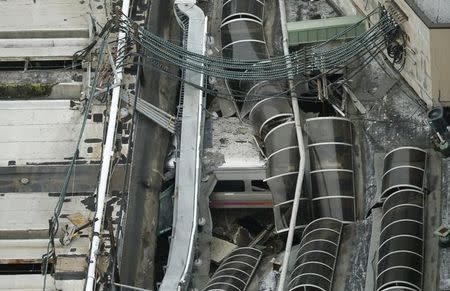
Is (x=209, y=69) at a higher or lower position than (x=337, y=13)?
lower

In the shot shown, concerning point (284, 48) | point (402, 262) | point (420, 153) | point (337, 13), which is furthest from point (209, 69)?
point (402, 262)

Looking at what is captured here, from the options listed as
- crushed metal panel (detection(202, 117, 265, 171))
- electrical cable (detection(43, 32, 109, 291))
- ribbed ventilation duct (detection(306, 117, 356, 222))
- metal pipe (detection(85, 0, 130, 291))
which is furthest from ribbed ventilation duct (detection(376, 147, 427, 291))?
electrical cable (detection(43, 32, 109, 291))

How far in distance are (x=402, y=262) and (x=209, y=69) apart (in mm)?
13234

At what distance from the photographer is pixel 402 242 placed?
108 feet

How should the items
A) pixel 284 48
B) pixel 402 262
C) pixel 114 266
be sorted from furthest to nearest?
pixel 284 48 → pixel 114 266 → pixel 402 262

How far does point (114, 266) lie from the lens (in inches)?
1403

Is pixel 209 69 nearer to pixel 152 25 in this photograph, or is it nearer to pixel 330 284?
pixel 152 25

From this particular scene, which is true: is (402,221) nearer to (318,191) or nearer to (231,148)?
(318,191)

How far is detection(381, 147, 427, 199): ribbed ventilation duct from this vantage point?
3528 centimetres

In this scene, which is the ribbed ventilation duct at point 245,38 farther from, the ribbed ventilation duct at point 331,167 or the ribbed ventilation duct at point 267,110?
the ribbed ventilation duct at point 331,167

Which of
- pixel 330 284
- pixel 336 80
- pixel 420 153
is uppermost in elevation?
pixel 336 80

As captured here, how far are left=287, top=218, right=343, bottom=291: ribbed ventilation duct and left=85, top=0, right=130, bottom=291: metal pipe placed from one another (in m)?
7.34

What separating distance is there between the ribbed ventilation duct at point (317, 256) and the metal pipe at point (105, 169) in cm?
734

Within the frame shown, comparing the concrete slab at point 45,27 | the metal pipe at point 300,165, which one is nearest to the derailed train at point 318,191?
the metal pipe at point 300,165
